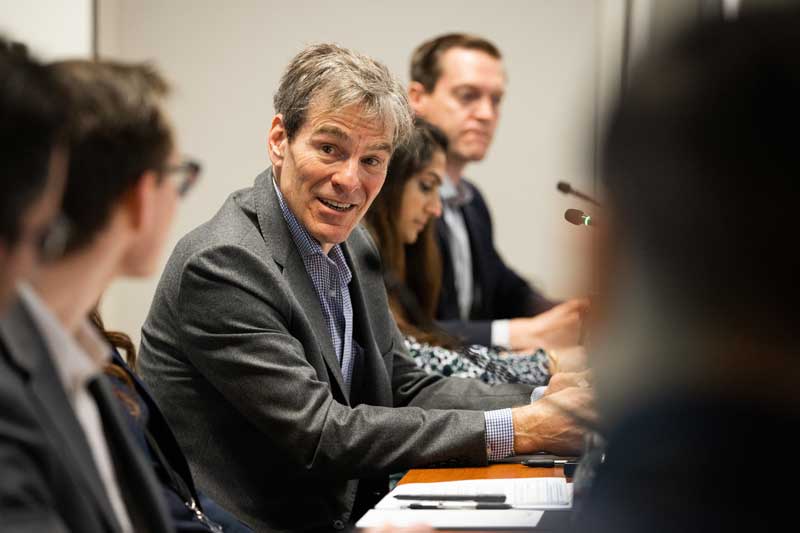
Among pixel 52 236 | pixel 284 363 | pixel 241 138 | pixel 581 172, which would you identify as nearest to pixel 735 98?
pixel 581 172

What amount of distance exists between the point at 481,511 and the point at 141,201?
2.62 ft

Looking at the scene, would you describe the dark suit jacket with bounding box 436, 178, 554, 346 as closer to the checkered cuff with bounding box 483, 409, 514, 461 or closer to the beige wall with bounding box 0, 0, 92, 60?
the beige wall with bounding box 0, 0, 92, 60

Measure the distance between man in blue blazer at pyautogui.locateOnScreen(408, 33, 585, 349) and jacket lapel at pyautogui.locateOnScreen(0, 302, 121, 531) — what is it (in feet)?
9.05

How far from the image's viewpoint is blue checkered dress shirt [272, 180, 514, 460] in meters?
2.08

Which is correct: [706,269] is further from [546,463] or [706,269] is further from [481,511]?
[546,463]

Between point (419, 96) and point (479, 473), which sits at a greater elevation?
point (419, 96)

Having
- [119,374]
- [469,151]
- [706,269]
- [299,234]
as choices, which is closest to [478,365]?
[299,234]

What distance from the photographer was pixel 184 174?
4.08 feet

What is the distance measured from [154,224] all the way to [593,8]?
3843 millimetres

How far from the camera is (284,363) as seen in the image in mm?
1957

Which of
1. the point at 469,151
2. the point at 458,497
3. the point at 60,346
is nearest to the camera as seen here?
the point at 60,346

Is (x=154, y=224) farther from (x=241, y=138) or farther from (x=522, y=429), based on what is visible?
(x=241, y=138)

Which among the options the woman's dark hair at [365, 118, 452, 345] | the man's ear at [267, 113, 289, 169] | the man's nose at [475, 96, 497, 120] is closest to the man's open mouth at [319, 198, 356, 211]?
the man's ear at [267, 113, 289, 169]

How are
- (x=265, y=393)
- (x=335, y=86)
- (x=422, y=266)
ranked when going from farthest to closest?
(x=422, y=266) → (x=335, y=86) → (x=265, y=393)
